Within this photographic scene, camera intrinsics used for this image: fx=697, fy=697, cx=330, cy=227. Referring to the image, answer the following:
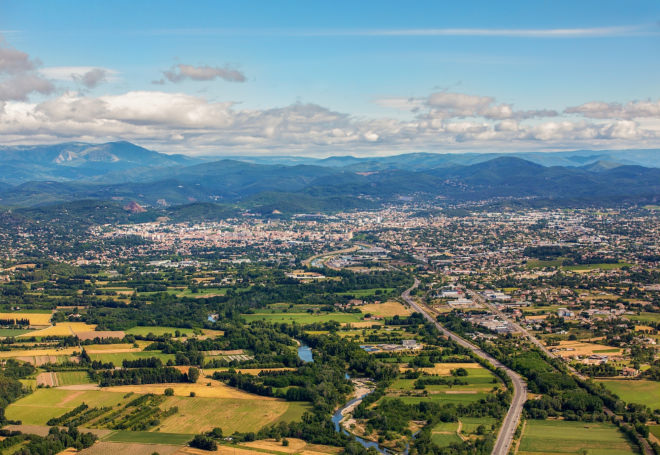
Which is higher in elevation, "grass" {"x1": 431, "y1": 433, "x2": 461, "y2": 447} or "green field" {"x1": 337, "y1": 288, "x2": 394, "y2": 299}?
"grass" {"x1": 431, "y1": 433, "x2": 461, "y2": 447}

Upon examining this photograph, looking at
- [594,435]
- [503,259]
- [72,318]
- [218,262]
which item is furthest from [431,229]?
[594,435]

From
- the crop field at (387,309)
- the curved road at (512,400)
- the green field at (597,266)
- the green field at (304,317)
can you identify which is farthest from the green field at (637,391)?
the green field at (597,266)

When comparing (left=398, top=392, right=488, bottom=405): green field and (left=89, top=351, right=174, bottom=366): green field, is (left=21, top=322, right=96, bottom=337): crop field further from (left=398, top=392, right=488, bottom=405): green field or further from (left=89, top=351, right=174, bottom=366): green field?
(left=398, top=392, right=488, bottom=405): green field

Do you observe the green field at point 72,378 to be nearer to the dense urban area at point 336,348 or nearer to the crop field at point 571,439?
the dense urban area at point 336,348

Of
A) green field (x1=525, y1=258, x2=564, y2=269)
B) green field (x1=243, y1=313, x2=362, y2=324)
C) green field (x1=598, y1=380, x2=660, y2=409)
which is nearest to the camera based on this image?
green field (x1=598, y1=380, x2=660, y2=409)

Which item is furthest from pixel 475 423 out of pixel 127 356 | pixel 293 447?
pixel 127 356

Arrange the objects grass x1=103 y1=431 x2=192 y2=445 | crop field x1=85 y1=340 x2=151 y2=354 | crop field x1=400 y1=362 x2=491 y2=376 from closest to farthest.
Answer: grass x1=103 y1=431 x2=192 y2=445, crop field x1=400 y1=362 x2=491 y2=376, crop field x1=85 y1=340 x2=151 y2=354

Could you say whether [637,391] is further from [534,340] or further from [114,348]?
[114,348]

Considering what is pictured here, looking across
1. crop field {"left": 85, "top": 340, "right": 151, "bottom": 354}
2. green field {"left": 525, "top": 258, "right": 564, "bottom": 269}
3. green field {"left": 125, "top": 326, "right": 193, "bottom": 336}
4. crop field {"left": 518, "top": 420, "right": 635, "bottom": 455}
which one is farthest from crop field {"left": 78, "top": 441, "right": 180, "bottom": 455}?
green field {"left": 525, "top": 258, "right": 564, "bottom": 269}
